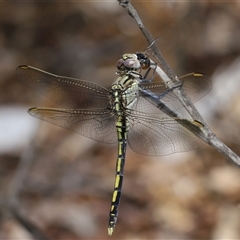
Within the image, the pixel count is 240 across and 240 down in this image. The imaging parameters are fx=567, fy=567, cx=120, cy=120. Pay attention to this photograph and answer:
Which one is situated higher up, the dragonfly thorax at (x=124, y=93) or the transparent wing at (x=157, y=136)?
the dragonfly thorax at (x=124, y=93)

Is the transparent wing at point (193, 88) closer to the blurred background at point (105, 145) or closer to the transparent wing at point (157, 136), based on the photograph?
the transparent wing at point (157, 136)

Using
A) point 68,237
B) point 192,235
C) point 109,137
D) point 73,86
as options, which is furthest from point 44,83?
point 192,235

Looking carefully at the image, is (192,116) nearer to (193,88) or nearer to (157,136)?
(193,88)

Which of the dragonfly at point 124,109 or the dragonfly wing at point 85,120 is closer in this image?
the dragonfly at point 124,109

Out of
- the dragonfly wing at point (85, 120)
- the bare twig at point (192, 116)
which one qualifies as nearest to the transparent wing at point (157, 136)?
the dragonfly wing at point (85, 120)

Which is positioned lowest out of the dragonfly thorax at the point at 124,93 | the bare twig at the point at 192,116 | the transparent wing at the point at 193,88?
the bare twig at the point at 192,116

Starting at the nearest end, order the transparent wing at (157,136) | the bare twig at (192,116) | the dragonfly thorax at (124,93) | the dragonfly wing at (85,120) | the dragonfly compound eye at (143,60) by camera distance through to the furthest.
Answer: the bare twig at (192,116) < the dragonfly compound eye at (143,60) < the transparent wing at (157,136) < the dragonfly thorax at (124,93) < the dragonfly wing at (85,120)
